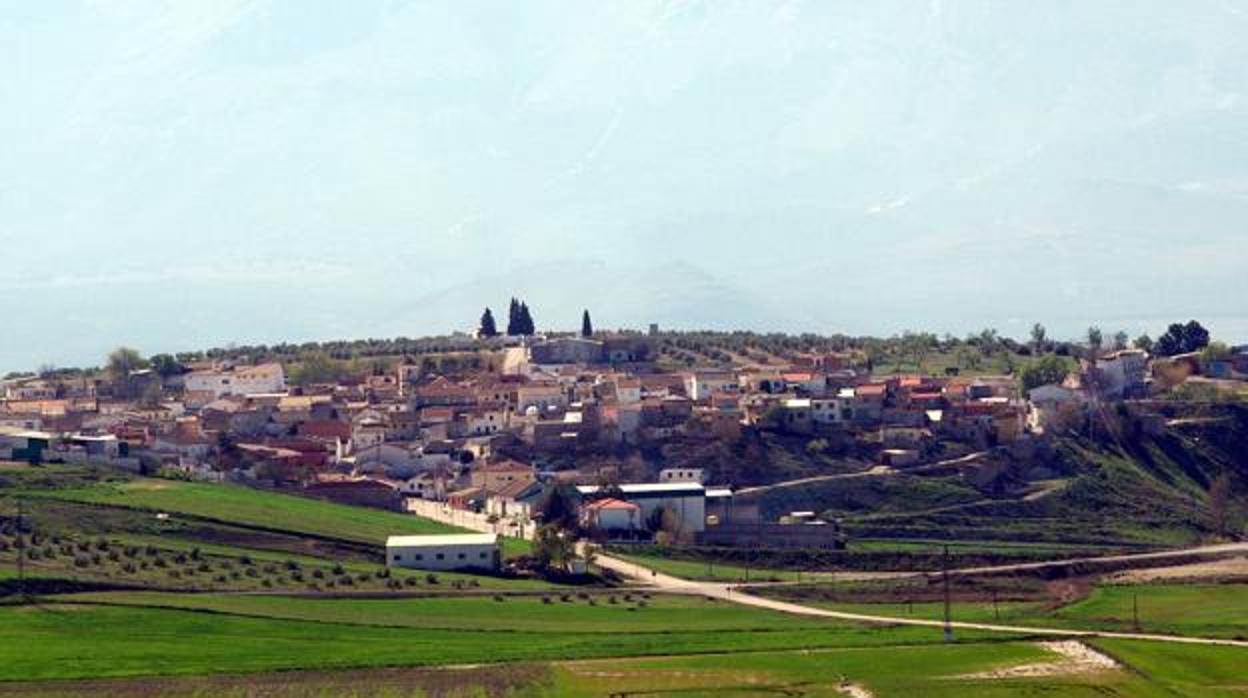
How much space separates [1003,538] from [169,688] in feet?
128

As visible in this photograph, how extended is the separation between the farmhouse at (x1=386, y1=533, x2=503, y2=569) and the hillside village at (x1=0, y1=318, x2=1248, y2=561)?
28.5ft

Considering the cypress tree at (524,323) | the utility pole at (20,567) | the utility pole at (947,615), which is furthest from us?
the cypress tree at (524,323)

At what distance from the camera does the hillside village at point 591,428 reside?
93875 millimetres

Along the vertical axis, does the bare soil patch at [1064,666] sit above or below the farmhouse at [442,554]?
below

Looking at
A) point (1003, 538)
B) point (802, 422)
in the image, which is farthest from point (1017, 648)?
point (802, 422)

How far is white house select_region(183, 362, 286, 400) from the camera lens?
4683 inches

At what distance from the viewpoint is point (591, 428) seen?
103750mm

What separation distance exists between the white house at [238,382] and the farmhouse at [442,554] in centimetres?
3863

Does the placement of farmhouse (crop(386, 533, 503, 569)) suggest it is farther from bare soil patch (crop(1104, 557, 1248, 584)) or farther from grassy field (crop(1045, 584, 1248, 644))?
bare soil patch (crop(1104, 557, 1248, 584))

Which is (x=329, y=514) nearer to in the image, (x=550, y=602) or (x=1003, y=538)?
(x=550, y=602)

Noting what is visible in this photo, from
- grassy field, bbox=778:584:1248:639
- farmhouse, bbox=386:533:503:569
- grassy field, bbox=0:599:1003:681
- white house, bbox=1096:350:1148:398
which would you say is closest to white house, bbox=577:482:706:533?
farmhouse, bbox=386:533:503:569

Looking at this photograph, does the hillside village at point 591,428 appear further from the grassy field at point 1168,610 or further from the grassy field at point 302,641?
the grassy field at point 302,641

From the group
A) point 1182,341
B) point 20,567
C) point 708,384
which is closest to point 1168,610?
point 20,567

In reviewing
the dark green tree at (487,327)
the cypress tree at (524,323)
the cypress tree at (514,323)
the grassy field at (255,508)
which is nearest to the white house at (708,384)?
the grassy field at (255,508)
